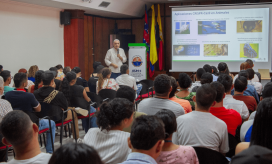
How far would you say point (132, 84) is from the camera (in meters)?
5.47

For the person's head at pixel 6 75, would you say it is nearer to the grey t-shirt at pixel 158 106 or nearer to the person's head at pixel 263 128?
the grey t-shirt at pixel 158 106

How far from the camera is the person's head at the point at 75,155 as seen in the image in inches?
30.9

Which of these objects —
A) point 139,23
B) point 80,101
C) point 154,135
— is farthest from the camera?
point 139,23

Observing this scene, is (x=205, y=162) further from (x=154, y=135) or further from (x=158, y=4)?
(x=158, y=4)

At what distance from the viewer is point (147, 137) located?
1.35m

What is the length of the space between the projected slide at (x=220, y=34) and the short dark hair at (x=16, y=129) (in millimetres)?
7026

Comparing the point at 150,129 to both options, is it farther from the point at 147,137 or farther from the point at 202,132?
the point at 202,132

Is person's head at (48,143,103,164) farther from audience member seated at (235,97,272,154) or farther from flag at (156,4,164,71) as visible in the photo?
flag at (156,4,164,71)

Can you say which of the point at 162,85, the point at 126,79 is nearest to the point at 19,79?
the point at 162,85

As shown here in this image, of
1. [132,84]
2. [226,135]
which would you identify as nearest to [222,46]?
[132,84]

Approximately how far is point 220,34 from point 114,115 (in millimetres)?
6746

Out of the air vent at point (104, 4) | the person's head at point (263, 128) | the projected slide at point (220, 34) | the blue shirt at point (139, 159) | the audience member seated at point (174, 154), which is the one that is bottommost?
the audience member seated at point (174, 154)

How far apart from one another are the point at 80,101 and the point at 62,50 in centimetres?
422

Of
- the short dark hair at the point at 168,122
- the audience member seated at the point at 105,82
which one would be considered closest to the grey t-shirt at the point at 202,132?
the short dark hair at the point at 168,122
